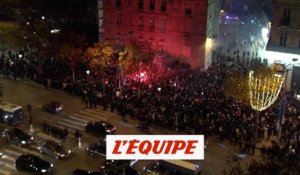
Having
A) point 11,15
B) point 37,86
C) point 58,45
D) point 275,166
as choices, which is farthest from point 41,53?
point 275,166

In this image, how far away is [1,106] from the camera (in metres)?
36.5

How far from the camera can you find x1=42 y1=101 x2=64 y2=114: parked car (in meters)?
39.1

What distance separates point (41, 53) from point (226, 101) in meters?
22.8

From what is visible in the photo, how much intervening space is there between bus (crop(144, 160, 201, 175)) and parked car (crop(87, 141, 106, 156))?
150 inches

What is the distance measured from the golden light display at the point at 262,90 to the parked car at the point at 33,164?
1713 cm

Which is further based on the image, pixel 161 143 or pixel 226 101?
pixel 226 101

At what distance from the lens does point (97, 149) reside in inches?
1226

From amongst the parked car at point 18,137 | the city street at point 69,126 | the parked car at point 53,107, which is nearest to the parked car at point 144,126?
the city street at point 69,126

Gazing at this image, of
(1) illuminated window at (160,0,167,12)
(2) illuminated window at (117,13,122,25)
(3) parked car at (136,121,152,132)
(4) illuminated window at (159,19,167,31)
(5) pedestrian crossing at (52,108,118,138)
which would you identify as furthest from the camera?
(2) illuminated window at (117,13,122,25)

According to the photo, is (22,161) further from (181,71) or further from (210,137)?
(181,71)

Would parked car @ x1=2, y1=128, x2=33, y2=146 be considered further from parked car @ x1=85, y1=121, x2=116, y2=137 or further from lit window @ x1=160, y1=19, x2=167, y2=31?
lit window @ x1=160, y1=19, x2=167, y2=31

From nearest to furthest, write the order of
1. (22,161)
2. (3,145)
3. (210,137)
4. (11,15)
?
1. (22,161)
2. (3,145)
3. (210,137)
4. (11,15)

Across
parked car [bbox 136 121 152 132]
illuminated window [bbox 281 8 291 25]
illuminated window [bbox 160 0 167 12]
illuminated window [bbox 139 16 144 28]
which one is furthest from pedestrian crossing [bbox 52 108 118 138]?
illuminated window [bbox 281 8 291 25]

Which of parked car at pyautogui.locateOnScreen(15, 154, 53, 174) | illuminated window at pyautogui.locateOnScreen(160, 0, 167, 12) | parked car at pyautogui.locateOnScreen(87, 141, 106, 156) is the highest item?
illuminated window at pyautogui.locateOnScreen(160, 0, 167, 12)
